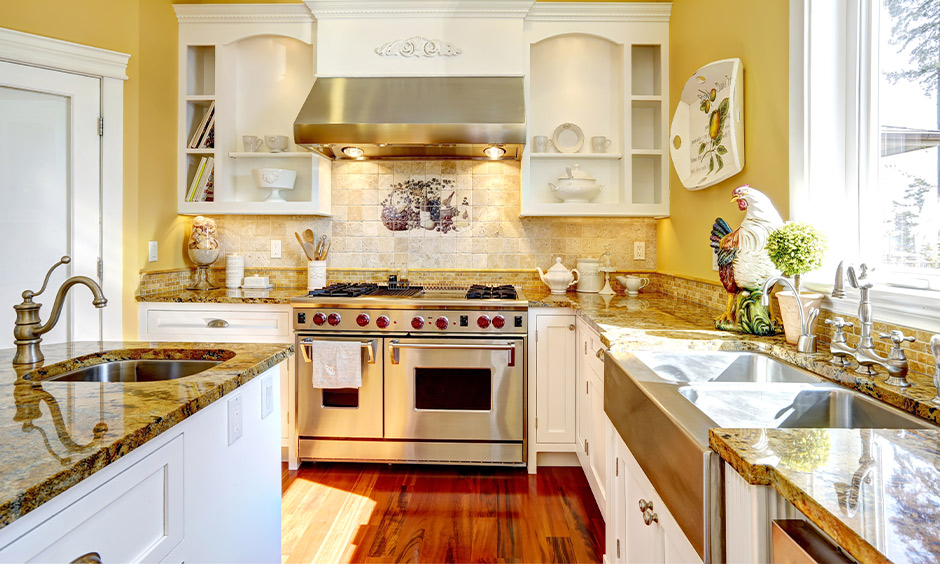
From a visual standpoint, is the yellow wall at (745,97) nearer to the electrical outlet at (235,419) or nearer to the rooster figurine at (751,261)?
the rooster figurine at (751,261)

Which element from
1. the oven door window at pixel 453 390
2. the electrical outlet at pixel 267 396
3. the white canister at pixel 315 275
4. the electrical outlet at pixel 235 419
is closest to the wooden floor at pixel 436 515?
the oven door window at pixel 453 390

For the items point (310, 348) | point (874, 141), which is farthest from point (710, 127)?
point (310, 348)

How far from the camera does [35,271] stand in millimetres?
2488

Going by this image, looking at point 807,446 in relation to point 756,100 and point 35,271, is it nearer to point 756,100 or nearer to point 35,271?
point 756,100

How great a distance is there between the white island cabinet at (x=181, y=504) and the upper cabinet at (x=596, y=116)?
2.16m

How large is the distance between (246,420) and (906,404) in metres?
1.55

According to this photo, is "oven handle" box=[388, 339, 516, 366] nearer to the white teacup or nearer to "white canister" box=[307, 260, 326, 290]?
"white canister" box=[307, 260, 326, 290]

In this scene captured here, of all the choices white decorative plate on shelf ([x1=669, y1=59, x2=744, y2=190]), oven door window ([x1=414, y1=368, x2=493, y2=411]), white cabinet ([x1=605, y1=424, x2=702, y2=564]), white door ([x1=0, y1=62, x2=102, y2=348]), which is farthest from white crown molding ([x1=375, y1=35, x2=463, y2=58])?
white cabinet ([x1=605, y1=424, x2=702, y2=564])

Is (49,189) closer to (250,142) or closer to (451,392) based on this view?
(250,142)

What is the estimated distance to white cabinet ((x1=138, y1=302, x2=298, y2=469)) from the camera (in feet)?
9.33

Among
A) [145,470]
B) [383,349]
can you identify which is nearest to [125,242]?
[383,349]

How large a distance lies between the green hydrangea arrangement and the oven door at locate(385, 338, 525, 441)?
4.63ft

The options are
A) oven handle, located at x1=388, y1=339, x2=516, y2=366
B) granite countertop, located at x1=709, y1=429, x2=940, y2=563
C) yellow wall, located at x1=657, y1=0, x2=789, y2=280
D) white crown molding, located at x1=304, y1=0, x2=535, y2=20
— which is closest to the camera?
granite countertop, located at x1=709, y1=429, x2=940, y2=563

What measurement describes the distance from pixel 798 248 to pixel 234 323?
8.84ft
